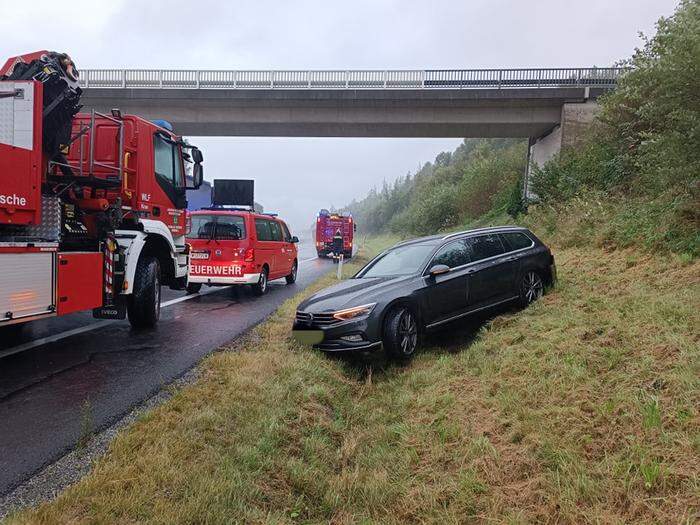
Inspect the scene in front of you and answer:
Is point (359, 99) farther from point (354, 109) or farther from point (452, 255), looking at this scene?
point (452, 255)

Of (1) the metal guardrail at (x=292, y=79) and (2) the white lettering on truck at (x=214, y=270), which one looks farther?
(1) the metal guardrail at (x=292, y=79)

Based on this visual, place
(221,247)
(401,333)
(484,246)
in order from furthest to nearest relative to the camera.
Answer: (221,247) → (484,246) → (401,333)

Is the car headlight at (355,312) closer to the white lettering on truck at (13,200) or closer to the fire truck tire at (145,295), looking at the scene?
the fire truck tire at (145,295)

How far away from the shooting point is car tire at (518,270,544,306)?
726cm

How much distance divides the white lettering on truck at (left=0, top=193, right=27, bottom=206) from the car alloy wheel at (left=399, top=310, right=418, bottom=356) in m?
4.40

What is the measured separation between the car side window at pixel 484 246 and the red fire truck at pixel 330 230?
20.5 meters

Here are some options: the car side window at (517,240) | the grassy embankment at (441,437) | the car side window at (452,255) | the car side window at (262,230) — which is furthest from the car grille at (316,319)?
the car side window at (262,230)

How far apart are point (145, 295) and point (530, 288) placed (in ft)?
19.8

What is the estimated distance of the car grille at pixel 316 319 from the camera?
5.76 meters

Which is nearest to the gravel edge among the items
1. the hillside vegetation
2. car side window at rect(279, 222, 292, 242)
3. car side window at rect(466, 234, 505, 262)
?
car side window at rect(466, 234, 505, 262)

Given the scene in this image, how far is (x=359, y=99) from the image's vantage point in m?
21.8

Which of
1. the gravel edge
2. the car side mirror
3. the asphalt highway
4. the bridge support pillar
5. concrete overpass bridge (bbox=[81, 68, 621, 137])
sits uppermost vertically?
concrete overpass bridge (bbox=[81, 68, 621, 137])

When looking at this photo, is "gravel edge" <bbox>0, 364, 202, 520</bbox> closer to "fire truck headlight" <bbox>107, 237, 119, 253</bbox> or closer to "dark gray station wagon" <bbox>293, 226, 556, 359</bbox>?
"dark gray station wagon" <bbox>293, 226, 556, 359</bbox>

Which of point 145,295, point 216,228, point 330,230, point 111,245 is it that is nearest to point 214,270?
point 216,228
